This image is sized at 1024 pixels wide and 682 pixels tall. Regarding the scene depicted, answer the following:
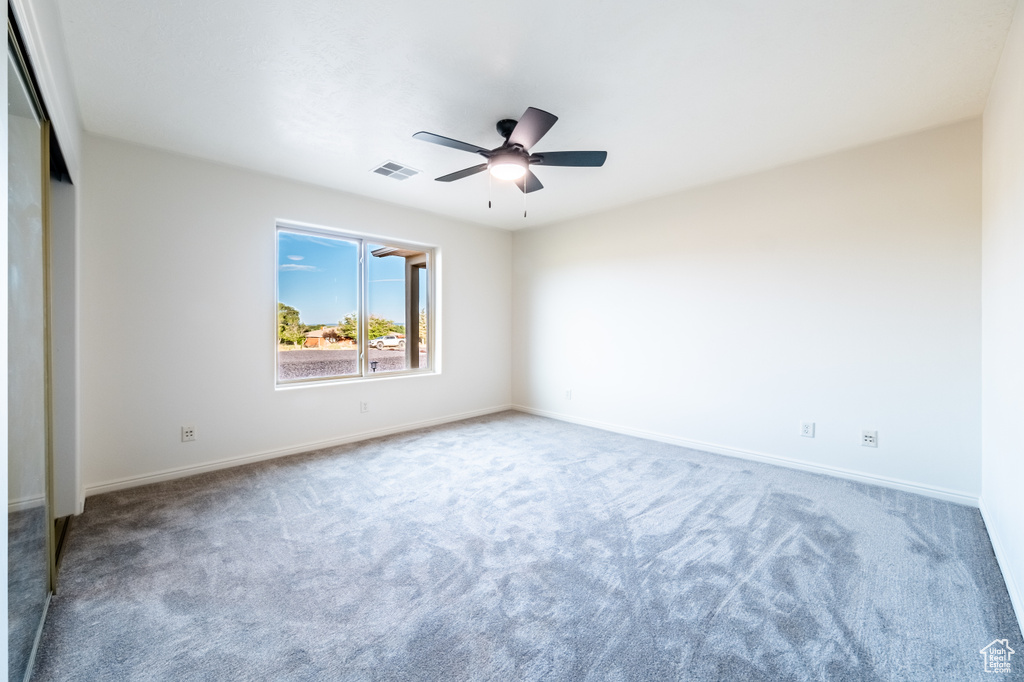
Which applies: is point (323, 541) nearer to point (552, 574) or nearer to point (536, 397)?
point (552, 574)

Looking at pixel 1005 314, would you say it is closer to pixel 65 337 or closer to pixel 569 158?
pixel 569 158

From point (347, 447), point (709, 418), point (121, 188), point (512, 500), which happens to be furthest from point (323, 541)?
point (709, 418)

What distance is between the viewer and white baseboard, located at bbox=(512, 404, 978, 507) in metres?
2.87

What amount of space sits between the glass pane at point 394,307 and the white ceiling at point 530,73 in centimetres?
152

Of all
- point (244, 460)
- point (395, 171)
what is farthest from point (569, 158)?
point (244, 460)

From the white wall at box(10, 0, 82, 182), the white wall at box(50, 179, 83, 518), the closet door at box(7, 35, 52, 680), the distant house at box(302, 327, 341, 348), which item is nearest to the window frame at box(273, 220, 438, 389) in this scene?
the distant house at box(302, 327, 341, 348)

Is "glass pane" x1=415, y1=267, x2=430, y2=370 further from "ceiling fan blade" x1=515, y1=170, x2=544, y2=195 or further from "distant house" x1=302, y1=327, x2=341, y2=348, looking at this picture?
"ceiling fan blade" x1=515, y1=170, x2=544, y2=195

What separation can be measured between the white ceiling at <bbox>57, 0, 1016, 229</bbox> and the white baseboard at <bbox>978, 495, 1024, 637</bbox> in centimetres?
242

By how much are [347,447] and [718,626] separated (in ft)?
11.1

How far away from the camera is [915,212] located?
296cm

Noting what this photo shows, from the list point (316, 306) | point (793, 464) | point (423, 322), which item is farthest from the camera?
point (423, 322)

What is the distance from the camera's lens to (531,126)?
7.45ft

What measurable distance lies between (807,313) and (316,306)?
14.4 ft

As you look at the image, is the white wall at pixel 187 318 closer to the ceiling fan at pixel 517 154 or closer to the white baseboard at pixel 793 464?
the ceiling fan at pixel 517 154
